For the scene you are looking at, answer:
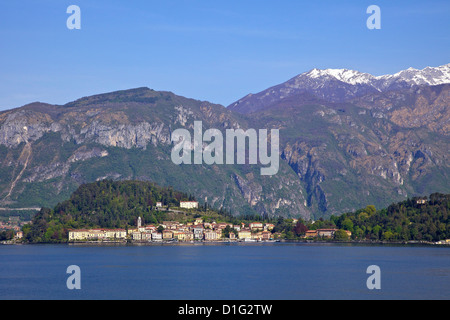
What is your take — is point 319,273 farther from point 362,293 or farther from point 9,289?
point 9,289

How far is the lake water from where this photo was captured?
259ft

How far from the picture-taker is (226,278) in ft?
311

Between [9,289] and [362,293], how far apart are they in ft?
117

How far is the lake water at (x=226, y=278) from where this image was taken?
259 feet

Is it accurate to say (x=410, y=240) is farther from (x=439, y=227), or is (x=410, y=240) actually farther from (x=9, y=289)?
(x=9, y=289)

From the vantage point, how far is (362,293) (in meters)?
79.3

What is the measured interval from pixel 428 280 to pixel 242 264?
113 feet

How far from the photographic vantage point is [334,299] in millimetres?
74938

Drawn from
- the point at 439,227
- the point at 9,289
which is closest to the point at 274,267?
the point at 9,289

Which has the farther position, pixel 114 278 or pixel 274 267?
pixel 274 267

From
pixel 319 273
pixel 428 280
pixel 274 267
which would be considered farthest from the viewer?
pixel 274 267
